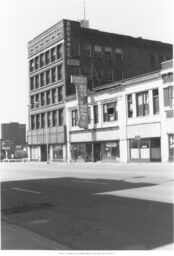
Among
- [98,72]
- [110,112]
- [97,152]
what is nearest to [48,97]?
[98,72]

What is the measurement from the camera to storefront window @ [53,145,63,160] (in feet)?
176

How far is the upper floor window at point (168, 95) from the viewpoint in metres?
35.7

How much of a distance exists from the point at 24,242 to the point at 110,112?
37.6 metres

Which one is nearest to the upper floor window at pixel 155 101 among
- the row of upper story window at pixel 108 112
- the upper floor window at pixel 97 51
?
the row of upper story window at pixel 108 112

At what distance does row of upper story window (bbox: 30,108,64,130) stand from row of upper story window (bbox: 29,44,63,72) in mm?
7335

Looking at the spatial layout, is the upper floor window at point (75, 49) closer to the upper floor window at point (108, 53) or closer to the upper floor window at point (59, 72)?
the upper floor window at point (59, 72)

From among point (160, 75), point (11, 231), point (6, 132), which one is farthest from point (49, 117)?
point (6, 132)

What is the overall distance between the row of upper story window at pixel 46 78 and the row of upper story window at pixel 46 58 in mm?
1264

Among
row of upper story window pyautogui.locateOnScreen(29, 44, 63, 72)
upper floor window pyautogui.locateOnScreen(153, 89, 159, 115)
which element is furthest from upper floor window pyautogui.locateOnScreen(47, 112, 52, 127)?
upper floor window pyautogui.locateOnScreen(153, 89, 159, 115)

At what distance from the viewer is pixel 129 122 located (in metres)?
41.3

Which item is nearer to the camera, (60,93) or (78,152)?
(78,152)

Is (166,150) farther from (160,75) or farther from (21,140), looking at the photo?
(21,140)

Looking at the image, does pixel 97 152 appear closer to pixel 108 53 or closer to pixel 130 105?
pixel 130 105

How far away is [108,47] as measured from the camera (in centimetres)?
5559
